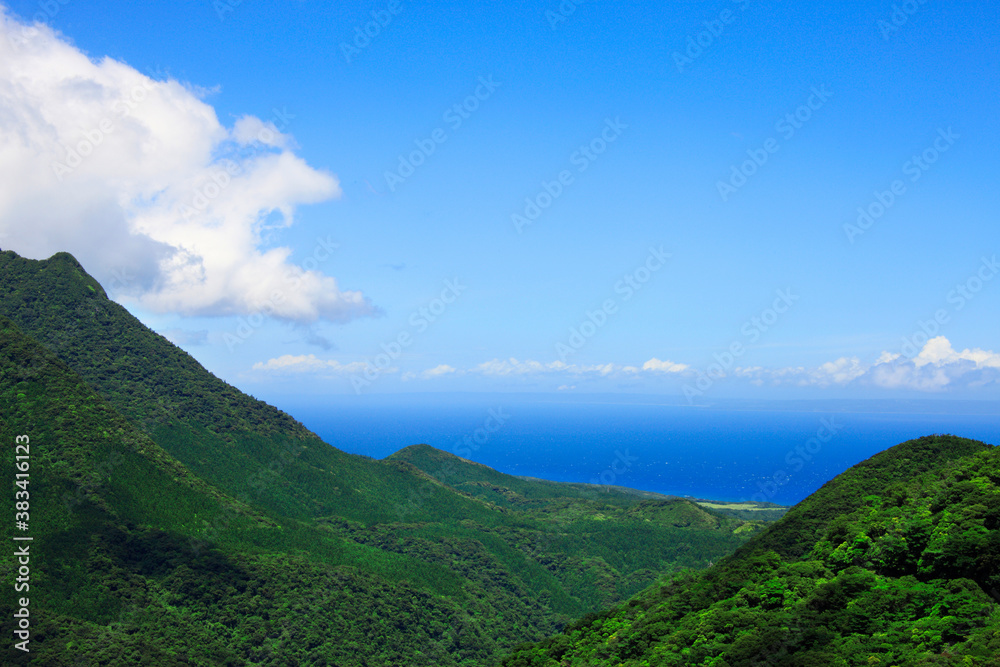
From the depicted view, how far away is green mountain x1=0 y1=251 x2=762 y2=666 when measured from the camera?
2589 inches

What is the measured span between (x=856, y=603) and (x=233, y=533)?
261 feet

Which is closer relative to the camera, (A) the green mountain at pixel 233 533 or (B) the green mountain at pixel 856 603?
(B) the green mountain at pixel 856 603

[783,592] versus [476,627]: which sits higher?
[783,592]

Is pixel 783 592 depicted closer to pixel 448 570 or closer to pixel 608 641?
pixel 608 641

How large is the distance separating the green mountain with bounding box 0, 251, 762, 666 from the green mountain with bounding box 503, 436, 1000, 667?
→ 3821 centimetres

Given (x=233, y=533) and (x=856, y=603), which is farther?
(x=233, y=533)

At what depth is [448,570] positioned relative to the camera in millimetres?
99750

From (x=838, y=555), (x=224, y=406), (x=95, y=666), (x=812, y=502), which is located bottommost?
(x=95, y=666)

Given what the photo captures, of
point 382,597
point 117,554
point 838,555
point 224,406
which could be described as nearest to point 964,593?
point 838,555

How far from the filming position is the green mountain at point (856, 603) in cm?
2488

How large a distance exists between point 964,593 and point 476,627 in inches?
2765

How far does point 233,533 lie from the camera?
276 feet

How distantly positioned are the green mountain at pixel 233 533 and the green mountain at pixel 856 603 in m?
38.2

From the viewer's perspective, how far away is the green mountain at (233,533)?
216 feet
